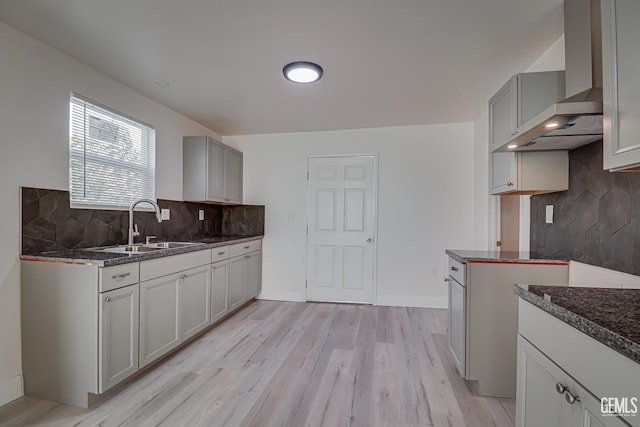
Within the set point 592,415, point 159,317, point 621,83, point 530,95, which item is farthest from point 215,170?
point 592,415

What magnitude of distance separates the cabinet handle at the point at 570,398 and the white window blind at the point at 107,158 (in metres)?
3.06

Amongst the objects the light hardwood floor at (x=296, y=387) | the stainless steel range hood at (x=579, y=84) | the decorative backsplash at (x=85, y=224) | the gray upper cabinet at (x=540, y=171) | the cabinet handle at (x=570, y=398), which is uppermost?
the stainless steel range hood at (x=579, y=84)

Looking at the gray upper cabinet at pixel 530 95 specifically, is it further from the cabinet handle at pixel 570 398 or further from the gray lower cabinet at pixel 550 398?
the cabinet handle at pixel 570 398

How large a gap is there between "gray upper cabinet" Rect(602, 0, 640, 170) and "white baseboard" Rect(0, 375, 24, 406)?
11.1 feet

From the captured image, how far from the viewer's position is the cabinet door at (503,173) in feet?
6.86

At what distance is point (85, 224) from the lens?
2.39 metres

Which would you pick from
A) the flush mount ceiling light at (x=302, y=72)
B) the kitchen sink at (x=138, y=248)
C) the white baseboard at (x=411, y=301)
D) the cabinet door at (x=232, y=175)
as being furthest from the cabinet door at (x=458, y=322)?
the cabinet door at (x=232, y=175)

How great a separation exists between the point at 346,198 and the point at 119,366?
300cm

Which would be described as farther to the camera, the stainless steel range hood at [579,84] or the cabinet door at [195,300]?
the cabinet door at [195,300]

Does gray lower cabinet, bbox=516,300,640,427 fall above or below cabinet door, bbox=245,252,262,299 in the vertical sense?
above

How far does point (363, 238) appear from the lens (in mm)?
4059

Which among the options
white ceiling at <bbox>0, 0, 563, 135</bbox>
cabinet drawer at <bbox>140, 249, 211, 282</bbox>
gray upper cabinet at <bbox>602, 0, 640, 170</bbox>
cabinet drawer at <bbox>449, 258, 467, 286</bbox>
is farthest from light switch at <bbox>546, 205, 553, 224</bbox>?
cabinet drawer at <bbox>140, 249, 211, 282</bbox>

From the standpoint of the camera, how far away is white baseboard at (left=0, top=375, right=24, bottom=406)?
1847 mm

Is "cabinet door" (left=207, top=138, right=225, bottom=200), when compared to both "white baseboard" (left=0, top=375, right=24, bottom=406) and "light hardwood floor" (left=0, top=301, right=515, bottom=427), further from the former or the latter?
"white baseboard" (left=0, top=375, right=24, bottom=406)
